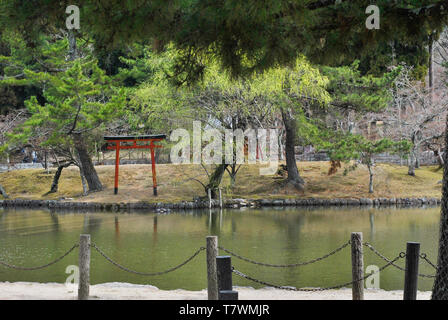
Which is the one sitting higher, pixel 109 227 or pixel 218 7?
pixel 218 7

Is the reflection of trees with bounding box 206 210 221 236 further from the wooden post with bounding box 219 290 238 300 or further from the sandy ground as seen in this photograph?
the wooden post with bounding box 219 290 238 300

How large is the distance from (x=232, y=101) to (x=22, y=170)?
1265 centimetres

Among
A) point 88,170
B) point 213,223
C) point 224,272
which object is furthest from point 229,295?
point 88,170

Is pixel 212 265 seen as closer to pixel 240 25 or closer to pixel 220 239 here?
pixel 240 25

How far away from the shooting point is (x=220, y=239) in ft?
44.3

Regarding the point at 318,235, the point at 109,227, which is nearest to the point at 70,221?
the point at 109,227

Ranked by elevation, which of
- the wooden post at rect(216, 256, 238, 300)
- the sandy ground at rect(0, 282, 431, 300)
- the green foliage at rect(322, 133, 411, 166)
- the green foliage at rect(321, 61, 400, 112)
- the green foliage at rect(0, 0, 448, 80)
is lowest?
the sandy ground at rect(0, 282, 431, 300)

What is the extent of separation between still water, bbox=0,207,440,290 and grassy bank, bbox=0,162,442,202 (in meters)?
2.65

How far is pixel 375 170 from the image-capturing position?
25.3m

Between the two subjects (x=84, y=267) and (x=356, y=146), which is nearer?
(x=84, y=267)

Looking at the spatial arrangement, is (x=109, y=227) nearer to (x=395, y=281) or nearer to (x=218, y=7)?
(x=395, y=281)

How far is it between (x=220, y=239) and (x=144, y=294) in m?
6.36

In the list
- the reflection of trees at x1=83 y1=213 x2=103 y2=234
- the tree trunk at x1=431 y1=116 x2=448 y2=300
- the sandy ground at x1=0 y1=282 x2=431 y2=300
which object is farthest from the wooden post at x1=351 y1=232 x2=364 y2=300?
the reflection of trees at x1=83 y1=213 x2=103 y2=234

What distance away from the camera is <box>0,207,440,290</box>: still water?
925 centimetres
